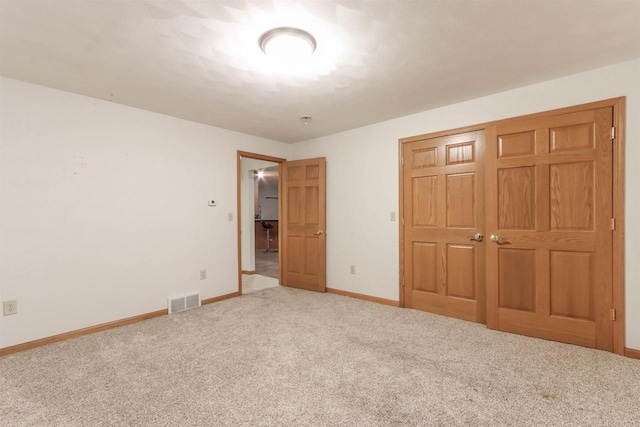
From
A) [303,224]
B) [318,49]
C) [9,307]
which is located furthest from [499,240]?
[9,307]

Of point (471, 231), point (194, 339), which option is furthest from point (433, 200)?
point (194, 339)

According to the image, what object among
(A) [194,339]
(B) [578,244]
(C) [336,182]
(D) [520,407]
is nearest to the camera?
(D) [520,407]

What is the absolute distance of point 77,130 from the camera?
300 cm

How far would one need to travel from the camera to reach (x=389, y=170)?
3.94 metres

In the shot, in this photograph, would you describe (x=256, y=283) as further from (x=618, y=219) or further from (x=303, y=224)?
(x=618, y=219)

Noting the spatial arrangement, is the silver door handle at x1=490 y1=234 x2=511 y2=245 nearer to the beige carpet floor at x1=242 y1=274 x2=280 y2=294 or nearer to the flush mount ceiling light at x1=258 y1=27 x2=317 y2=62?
the flush mount ceiling light at x1=258 y1=27 x2=317 y2=62

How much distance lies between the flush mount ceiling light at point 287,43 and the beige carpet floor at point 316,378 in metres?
2.27

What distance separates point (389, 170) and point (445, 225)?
→ 981 mm

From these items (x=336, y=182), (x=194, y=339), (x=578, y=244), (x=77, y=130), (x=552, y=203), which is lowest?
(x=194, y=339)

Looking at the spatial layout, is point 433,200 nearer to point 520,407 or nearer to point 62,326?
point 520,407

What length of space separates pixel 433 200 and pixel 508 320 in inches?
55.8

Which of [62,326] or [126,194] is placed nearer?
[62,326]

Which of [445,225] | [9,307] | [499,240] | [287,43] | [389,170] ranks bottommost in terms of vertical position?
[9,307]

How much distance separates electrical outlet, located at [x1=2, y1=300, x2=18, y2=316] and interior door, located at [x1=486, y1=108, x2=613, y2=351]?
4.32 metres
